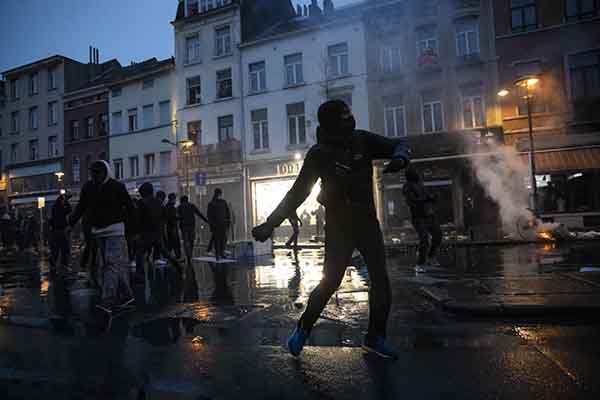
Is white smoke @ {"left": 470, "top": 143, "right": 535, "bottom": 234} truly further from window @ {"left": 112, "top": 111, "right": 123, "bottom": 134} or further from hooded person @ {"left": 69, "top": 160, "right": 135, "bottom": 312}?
window @ {"left": 112, "top": 111, "right": 123, "bottom": 134}

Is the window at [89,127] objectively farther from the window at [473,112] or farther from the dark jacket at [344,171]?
the dark jacket at [344,171]

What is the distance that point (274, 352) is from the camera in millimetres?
3230

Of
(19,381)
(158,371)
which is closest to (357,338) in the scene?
(158,371)

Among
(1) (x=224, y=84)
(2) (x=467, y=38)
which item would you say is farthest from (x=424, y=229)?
(1) (x=224, y=84)

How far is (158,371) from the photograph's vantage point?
2.90 m

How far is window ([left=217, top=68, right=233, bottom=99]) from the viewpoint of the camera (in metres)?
25.4

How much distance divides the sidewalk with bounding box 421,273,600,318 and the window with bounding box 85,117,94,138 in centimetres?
3195

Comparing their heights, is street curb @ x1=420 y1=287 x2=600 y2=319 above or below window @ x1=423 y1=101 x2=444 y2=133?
below

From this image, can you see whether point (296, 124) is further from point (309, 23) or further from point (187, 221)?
point (187, 221)

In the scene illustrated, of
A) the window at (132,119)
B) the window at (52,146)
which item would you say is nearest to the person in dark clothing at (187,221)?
the window at (132,119)

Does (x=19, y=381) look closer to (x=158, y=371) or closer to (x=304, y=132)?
(x=158, y=371)

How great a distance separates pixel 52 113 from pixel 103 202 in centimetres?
3469

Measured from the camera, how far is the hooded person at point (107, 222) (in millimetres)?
4930

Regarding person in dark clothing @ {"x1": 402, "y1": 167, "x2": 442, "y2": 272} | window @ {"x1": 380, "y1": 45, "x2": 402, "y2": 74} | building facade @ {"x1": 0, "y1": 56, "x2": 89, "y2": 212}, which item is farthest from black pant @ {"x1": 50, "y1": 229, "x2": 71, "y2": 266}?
building facade @ {"x1": 0, "y1": 56, "x2": 89, "y2": 212}
